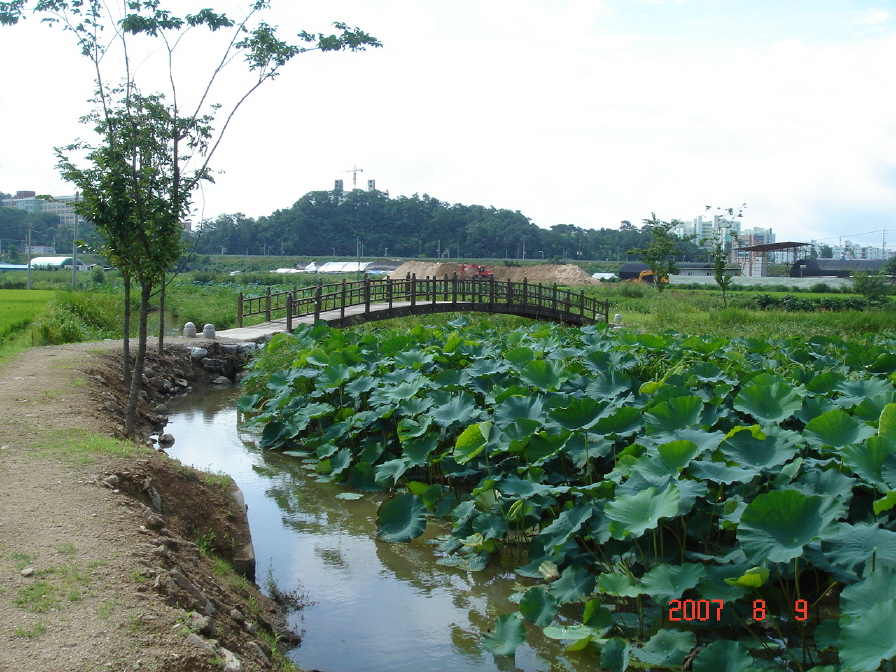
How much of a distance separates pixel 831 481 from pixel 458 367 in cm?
525

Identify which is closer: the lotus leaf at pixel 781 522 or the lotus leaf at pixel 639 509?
the lotus leaf at pixel 781 522

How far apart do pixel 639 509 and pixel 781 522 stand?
645mm

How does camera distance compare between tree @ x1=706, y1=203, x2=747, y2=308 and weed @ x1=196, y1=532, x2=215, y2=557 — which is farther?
tree @ x1=706, y1=203, x2=747, y2=308

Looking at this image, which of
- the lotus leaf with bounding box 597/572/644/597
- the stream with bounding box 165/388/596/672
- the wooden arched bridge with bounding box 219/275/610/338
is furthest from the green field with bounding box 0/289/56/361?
the lotus leaf with bounding box 597/572/644/597

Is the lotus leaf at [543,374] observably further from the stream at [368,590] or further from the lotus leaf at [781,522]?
the lotus leaf at [781,522]

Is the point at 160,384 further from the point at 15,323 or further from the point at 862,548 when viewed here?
the point at 862,548

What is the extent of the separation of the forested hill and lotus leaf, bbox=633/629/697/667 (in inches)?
2834

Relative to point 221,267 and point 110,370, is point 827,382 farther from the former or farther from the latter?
point 221,267

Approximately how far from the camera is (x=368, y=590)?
480cm

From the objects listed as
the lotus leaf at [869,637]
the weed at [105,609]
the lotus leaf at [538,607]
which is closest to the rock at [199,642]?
the weed at [105,609]

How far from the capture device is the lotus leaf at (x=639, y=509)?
334cm

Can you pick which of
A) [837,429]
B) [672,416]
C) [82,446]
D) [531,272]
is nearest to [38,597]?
[82,446]

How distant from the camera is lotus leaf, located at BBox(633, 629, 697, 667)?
11.5 feet

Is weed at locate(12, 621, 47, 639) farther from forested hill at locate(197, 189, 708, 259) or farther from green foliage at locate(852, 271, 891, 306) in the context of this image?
forested hill at locate(197, 189, 708, 259)
